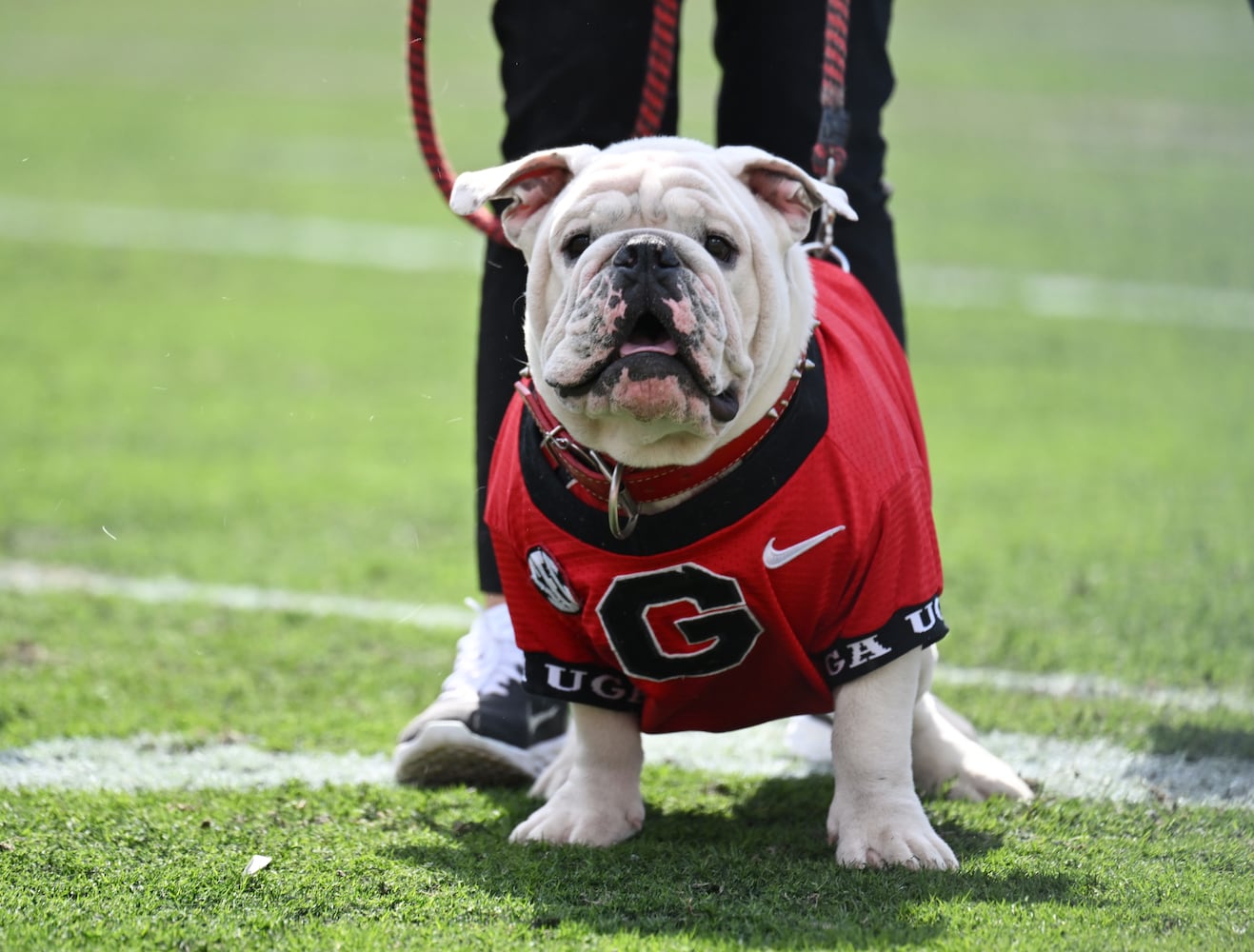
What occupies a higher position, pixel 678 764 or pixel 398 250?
pixel 678 764

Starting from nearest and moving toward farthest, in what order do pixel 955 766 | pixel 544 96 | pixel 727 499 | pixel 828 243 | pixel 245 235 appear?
pixel 727 499
pixel 955 766
pixel 828 243
pixel 544 96
pixel 245 235

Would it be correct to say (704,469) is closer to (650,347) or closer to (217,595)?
(650,347)

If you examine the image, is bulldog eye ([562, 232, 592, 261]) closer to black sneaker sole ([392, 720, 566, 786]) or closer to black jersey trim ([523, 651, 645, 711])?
black jersey trim ([523, 651, 645, 711])

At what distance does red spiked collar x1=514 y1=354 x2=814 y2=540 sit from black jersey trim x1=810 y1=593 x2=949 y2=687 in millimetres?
329

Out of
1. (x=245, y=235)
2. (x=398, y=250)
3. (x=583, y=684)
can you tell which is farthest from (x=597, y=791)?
Result: (x=245, y=235)

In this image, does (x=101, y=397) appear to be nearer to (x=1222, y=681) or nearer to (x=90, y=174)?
(x=1222, y=681)

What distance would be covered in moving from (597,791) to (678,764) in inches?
20.8

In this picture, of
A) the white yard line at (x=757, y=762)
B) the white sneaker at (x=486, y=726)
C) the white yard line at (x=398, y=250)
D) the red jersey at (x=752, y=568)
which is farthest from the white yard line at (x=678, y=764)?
the white yard line at (x=398, y=250)

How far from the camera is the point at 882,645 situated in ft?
8.29

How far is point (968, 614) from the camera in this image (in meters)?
4.13

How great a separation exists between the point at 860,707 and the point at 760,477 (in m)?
0.40

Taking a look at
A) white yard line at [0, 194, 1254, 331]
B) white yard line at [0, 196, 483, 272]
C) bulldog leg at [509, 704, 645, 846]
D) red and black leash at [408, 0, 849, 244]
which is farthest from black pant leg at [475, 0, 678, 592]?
white yard line at [0, 196, 483, 272]

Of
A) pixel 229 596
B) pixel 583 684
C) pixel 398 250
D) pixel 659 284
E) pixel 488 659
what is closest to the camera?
pixel 659 284

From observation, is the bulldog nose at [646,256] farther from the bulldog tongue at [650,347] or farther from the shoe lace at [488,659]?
the shoe lace at [488,659]
